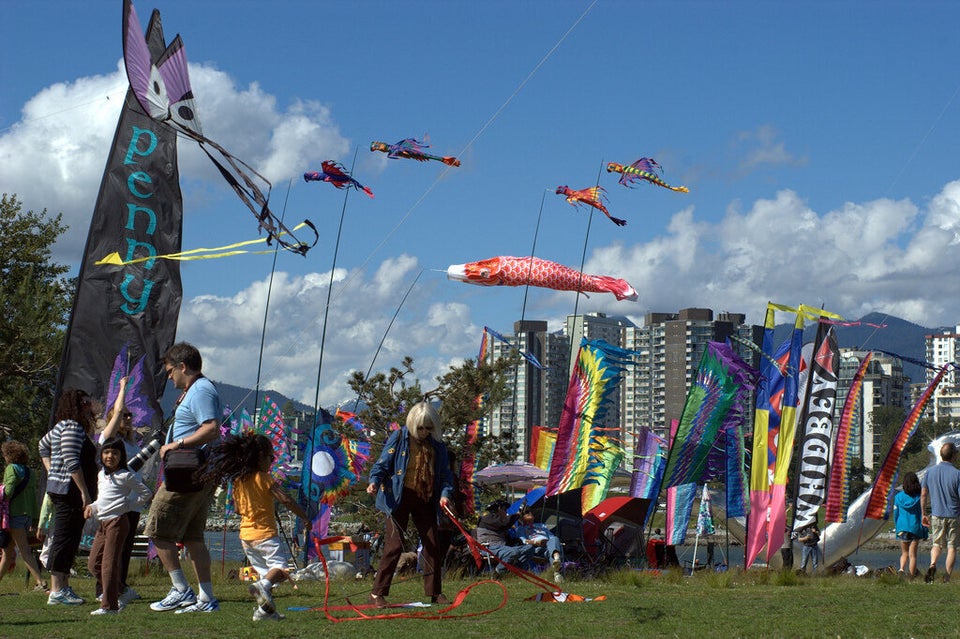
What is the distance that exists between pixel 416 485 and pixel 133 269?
5.59 meters

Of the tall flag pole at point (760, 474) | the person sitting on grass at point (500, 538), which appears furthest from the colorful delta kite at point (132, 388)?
the tall flag pole at point (760, 474)

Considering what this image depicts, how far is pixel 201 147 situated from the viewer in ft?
36.1

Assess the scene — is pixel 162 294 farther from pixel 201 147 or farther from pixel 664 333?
pixel 664 333

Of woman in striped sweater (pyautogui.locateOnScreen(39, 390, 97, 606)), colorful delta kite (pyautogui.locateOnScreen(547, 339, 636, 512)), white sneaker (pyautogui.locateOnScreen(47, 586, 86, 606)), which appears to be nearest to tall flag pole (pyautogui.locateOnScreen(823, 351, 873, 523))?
colorful delta kite (pyautogui.locateOnScreen(547, 339, 636, 512))

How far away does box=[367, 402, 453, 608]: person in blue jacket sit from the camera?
7570 mm

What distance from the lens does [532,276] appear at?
51.0 ft

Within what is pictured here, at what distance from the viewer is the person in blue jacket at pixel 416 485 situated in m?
7.57

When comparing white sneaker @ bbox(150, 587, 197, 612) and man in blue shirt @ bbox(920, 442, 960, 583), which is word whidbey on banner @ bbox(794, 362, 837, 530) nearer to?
man in blue shirt @ bbox(920, 442, 960, 583)

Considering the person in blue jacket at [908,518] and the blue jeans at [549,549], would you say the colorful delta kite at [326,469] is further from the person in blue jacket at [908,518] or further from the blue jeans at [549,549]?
the person in blue jacket at [908,518]

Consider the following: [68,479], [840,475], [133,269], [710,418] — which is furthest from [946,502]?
[133,269]

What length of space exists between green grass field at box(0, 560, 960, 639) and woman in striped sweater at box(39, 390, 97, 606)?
0.24 m

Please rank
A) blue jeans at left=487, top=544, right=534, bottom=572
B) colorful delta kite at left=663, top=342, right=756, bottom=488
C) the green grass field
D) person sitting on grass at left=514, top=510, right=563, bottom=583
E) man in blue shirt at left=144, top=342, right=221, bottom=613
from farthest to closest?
colorful delta kite at left=663, top=342, right=756, bottom=488 < person sitting on grass at left=514, top=510, right=563, bottom=583 < blue jeans at left=487, top=544, right=534, bottom=572 < man in blue shirt at left=144, top=342, right=221, bottom=613 < the green grass field

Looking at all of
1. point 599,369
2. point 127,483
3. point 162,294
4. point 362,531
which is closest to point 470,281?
point 599,369

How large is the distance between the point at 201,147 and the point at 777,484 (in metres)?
6.76
